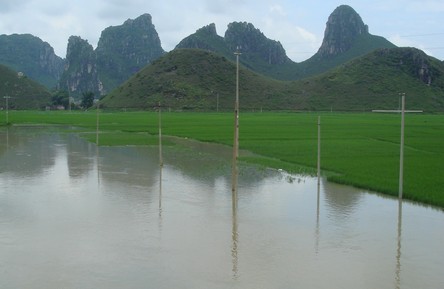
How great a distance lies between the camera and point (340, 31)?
170625 mm

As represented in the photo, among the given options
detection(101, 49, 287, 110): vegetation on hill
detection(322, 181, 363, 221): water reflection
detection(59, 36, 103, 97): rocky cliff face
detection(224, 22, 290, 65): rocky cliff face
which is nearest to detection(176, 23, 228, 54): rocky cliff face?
detection(224, 22, 290, 65): rocky cliff face

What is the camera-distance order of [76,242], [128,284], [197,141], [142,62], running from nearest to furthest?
[128,284] → [76,242] → [197,141] → [142,62]

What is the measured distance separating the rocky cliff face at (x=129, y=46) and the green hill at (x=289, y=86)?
236 ft

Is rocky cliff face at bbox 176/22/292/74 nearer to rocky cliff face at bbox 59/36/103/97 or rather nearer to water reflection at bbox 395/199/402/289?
rocky cliff face at bbox 59/36/103/97

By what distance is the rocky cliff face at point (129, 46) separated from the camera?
17600cm

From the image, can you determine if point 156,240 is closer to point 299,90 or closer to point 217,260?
point 217,260

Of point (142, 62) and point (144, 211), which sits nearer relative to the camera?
point (144, 211)

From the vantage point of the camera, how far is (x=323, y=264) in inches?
338

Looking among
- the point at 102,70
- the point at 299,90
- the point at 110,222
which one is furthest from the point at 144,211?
the point at 102,70

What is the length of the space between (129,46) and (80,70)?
31.9 meters

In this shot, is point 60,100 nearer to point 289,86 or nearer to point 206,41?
point 289,86

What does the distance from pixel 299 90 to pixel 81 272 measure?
9705 cm

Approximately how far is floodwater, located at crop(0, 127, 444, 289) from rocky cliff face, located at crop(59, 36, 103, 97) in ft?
483

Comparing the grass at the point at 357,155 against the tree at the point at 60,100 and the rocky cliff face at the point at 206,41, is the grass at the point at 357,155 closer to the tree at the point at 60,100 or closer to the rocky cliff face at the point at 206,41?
the tree at the point at 60,100
